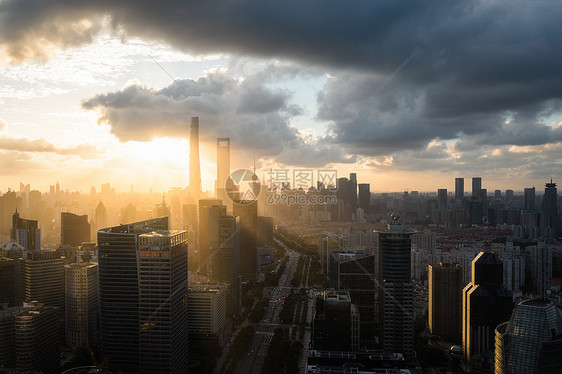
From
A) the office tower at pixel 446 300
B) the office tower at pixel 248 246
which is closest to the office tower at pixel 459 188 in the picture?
the office tower at pixel 248 246

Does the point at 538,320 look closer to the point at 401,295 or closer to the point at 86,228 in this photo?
the point at 401,295

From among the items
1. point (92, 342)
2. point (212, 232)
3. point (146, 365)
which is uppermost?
point (212, 232)

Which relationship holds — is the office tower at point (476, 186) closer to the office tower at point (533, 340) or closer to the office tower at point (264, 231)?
the office tower at point (264, 231)

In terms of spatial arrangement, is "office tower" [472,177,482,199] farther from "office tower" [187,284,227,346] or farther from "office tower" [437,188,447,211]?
"office tower" [187,284,227,346]

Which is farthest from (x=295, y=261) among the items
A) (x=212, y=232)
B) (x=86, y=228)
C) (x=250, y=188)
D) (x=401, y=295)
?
(x=401, y=295)

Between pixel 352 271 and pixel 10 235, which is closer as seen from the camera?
pixel 352 271

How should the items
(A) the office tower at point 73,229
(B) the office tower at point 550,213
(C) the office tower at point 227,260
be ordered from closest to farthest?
(C) the office tower at point 227,260
(A) the office tower at point 73,229
(B) the office tower at point 550,213

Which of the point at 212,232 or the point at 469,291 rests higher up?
the point at 212,232

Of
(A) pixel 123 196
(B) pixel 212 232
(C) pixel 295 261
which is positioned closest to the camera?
(B) pixel 212 232
